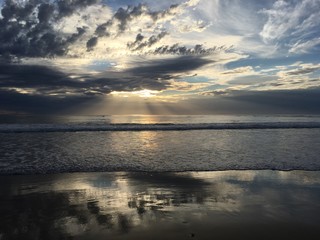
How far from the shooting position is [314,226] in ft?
20.7

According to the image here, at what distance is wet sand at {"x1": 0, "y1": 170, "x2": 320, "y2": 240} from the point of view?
6.01m

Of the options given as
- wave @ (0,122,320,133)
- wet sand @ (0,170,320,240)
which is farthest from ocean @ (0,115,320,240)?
wave @ (0,122,320,133)

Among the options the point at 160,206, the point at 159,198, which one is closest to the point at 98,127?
the point at 159,198

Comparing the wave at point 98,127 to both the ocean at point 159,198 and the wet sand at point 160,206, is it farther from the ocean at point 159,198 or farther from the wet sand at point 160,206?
the wet sand at point 160,206

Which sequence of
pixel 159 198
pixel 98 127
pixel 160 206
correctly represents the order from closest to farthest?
1. pixel 160 206
2. pixel 159 198
3. pixel 98 127

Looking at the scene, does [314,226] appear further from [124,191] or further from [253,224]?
[124,191]

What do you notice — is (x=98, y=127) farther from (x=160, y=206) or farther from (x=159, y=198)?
(x=160, y=206)

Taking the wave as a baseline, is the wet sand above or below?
below

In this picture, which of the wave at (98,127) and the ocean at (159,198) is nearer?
the ocean at (159,198)

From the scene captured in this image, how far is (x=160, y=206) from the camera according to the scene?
7.59 meters

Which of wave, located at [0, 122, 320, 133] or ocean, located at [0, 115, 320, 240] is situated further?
wave, located at [0, 122, 320, 133]

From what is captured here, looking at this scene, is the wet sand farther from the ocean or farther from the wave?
the wave

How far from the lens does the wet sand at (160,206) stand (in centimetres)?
601

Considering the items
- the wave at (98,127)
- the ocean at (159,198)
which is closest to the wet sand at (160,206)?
the ocean at (159,198)
